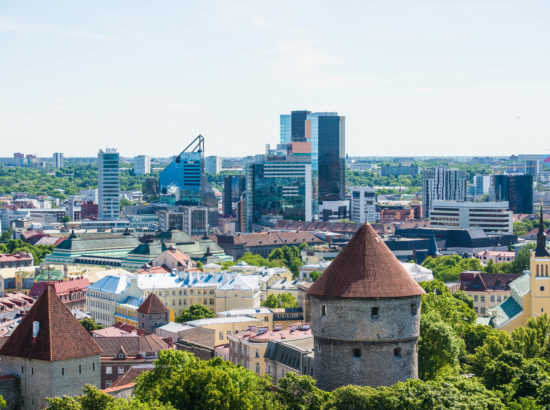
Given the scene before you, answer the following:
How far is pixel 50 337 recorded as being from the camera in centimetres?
6162

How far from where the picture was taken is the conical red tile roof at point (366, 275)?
5906 cm

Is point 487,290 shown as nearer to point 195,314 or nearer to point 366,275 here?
point 195,314

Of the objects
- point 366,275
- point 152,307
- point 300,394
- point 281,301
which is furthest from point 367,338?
point 281,301

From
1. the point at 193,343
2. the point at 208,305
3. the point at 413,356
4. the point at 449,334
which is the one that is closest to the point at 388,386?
the point at 413,356

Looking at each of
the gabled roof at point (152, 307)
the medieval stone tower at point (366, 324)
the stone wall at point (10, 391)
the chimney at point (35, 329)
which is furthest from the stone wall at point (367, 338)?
the gabled roof at point (152, 307)

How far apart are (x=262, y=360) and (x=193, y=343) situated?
13.3 metres

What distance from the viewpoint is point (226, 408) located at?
194ft

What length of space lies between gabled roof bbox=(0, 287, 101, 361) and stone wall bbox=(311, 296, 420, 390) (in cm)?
1303

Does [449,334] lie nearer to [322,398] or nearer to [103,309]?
[322,398]

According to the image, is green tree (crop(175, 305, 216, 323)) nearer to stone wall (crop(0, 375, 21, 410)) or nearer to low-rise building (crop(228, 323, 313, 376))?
low-rise building (crop(228, 323, 313, 376))

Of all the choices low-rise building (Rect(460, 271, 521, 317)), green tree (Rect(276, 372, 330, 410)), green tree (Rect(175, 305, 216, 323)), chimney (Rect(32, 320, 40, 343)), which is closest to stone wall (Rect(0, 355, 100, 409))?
chimney (Rect(32, 320, 40, 343))

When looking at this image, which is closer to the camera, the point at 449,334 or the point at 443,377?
the point at 443,377

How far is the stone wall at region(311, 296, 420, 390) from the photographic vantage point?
193 ft

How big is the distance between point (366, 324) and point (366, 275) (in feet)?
8.93
